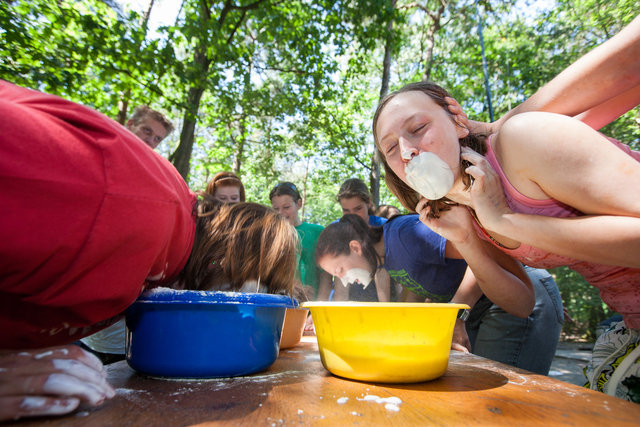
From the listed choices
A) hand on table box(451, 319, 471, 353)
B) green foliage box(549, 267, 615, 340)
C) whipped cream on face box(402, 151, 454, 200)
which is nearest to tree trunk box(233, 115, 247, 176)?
hand on table box(451, 319, 471, 353)

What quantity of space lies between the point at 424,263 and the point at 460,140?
34.7 inches

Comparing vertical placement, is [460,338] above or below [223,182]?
below

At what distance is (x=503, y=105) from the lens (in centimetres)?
998

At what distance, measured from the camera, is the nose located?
1151mm

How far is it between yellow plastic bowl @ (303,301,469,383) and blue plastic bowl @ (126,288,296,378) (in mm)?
229

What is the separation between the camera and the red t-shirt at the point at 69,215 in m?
0.55

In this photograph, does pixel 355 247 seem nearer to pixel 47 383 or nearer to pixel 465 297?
pixel 465 297

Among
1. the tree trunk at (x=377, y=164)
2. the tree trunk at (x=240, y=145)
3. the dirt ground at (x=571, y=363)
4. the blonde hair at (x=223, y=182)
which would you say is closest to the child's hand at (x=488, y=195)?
the blonde hair at (x=223, y=182)

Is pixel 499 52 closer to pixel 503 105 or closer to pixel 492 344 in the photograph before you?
pixel 503 105

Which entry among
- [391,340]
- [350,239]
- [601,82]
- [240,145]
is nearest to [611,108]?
[601,82]

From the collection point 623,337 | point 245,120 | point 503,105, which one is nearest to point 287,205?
point 623,337

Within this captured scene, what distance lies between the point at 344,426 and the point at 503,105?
36.5 feet

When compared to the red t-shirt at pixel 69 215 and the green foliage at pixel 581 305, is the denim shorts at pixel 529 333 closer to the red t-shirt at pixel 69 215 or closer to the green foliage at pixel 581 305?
the red t-shirt at pixel 69 215

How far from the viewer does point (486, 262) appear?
1.49 metres
